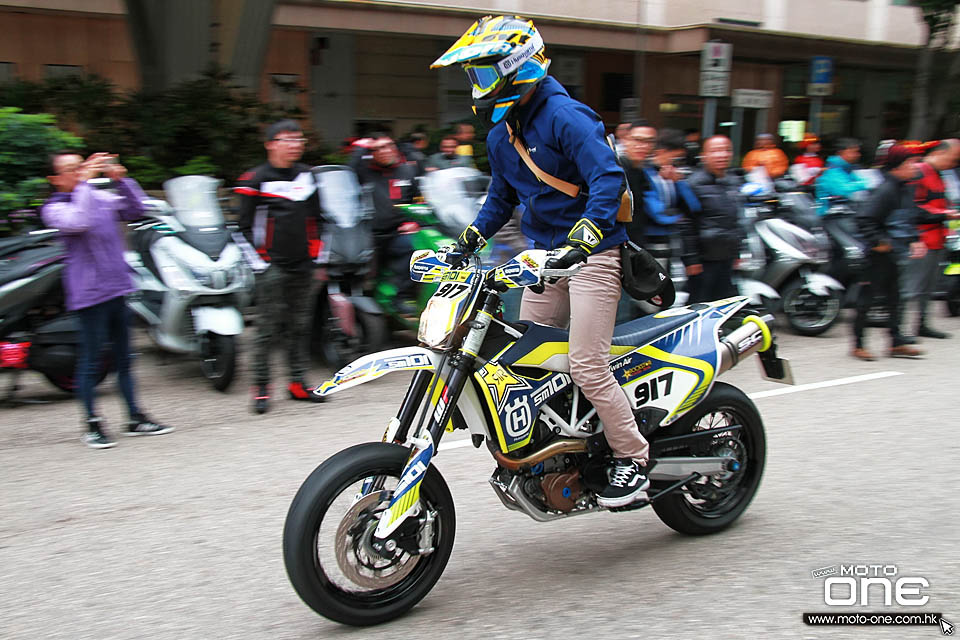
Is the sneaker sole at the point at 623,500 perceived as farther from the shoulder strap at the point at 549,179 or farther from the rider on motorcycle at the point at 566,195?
the shoulder strap at the point at 549,179

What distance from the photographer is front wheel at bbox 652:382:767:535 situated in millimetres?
4309

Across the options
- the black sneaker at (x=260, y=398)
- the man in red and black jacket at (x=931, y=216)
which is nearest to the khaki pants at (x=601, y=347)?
the black sneaker at (x=260, y=398)

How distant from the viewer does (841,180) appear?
10586 mm

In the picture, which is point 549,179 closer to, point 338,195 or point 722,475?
point 722,475

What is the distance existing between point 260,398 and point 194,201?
194cm

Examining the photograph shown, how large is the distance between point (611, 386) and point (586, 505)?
0.52m

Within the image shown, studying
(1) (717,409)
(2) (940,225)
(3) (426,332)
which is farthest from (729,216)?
(3) (426,332)

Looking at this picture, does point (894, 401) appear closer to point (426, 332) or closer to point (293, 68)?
point (426, 332)

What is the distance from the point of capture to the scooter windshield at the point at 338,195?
7672 mm

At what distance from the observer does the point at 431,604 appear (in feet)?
12.4

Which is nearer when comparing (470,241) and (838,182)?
(470,241)

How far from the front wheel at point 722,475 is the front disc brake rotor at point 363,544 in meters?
1.39

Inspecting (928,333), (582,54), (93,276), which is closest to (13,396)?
(93,276)

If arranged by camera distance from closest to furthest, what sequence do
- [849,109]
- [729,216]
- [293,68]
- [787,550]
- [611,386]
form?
[611,386]
[787,550]
[729,216]
[293,68]
[849,109]
